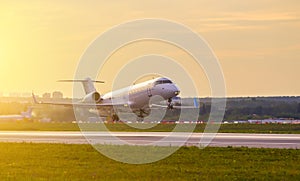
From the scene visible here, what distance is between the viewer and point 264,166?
30.8m

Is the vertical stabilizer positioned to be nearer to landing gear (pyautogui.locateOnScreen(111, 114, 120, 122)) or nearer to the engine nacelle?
the engine nacelle

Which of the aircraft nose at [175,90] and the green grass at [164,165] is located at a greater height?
the aircraft nose at [175,90]

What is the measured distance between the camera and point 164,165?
31.6m


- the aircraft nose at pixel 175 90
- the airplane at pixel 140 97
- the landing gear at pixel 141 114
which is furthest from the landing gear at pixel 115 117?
the aircraft nose at pixel 175 90

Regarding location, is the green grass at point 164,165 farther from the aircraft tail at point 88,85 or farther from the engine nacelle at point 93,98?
the aircraft tail at point 88,85

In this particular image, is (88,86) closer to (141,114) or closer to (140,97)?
(141,114)

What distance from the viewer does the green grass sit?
27.7 m

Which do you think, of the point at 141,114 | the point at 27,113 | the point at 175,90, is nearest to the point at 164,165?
the point at 175,90

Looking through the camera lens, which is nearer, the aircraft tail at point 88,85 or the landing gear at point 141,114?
the landing gear at point 141,114

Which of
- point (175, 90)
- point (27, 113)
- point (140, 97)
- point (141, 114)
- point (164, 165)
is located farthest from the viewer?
point (27, 113)

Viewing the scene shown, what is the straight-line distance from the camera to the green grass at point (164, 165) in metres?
27.7

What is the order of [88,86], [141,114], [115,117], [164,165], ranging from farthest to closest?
[88,86] → [115,117] → [141,114] → [164,165]

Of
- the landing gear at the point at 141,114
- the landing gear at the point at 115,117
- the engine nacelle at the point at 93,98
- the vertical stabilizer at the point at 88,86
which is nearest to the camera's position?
the landing gear at the point at 141,114

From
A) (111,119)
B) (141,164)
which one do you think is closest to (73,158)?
(141,164)
